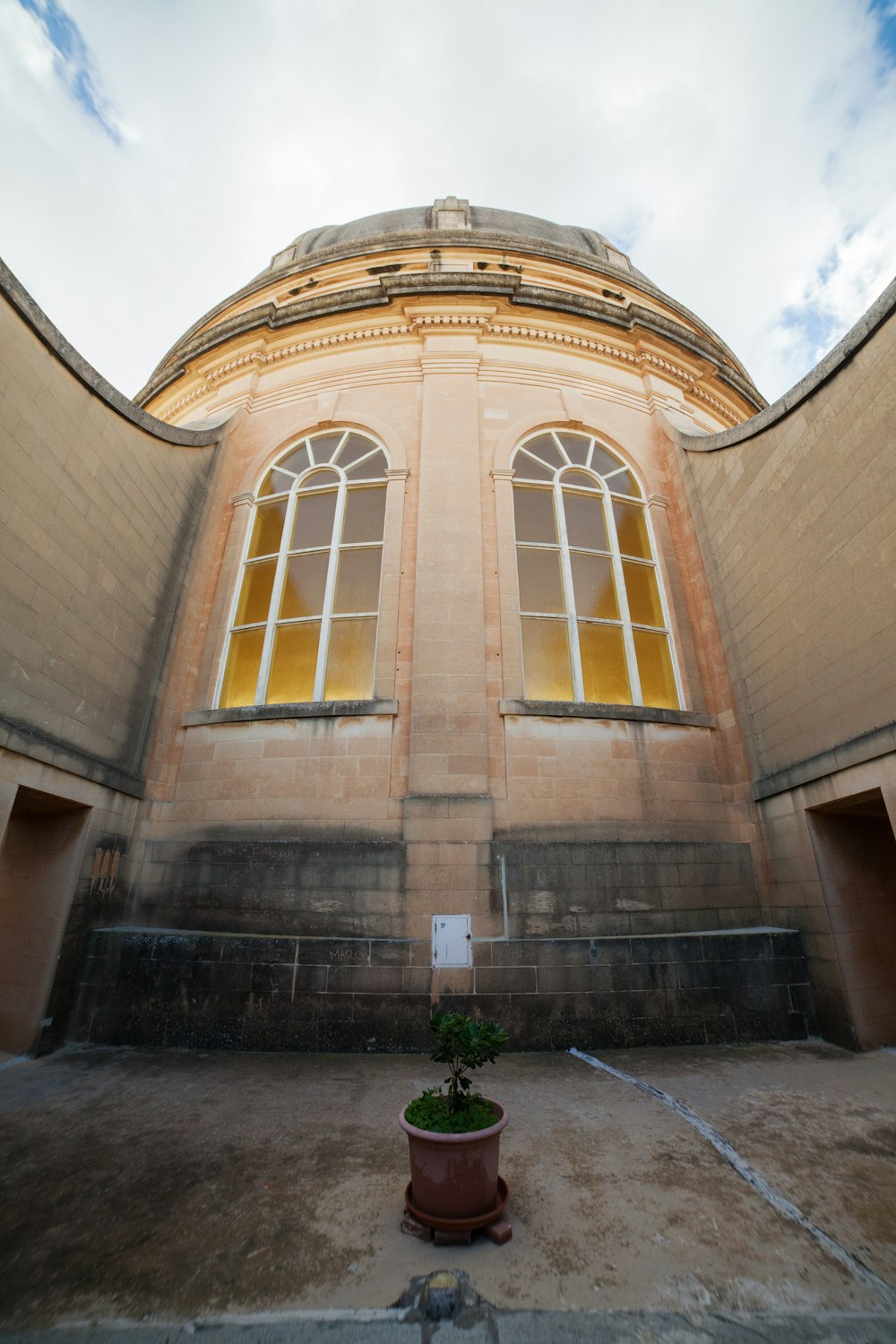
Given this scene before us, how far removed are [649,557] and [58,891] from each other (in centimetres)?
914

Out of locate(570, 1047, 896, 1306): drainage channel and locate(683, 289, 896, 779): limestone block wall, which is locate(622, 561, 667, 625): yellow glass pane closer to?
locate(683, 289, 896, 779): limestone block wall

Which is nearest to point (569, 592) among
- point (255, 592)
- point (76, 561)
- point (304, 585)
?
point (304, 585)

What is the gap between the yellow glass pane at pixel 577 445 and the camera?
32.1ft

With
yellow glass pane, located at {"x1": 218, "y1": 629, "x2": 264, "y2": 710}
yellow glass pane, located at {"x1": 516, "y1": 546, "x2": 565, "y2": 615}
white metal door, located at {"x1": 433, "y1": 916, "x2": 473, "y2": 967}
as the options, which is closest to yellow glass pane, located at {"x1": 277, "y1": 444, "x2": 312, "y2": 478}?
yellow glass pane, located at {"x1": 218, "y1": 629, "x2": 264, "y2": 710}

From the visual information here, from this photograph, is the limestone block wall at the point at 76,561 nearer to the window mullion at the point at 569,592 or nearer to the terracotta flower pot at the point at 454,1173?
the terracotta flower pot at the point at 454,1173

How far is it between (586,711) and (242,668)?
5012 mm

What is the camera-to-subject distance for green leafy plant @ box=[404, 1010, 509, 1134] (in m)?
2.90

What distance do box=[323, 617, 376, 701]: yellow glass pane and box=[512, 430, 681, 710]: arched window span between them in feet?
7.16

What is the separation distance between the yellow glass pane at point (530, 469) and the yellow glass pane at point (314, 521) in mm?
3051

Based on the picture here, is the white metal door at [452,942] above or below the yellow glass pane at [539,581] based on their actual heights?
below

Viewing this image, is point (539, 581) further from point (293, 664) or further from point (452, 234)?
point (452, 234)

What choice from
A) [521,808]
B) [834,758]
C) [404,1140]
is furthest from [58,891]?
[834,758]

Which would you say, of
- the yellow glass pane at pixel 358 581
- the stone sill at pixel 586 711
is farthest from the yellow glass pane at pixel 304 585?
the stone sill at pixel 586 711

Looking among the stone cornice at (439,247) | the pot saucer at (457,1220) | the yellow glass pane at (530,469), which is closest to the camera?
the pot saucer at (457,1220)
